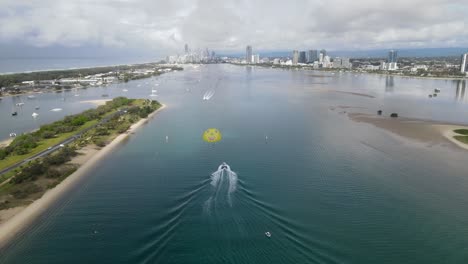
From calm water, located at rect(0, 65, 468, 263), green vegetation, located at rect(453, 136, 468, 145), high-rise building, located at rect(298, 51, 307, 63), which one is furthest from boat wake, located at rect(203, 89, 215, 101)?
high-rise building, located at rect(298, 51, 307, 63)

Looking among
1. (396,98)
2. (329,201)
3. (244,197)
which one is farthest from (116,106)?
(396,98)

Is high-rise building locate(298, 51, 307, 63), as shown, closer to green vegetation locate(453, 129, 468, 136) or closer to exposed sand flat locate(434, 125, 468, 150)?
exposed sand flat locate(434, 125, 468, 150)

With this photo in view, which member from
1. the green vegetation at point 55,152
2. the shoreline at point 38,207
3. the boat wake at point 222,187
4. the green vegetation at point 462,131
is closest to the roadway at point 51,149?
the green vegetation at point 55,152

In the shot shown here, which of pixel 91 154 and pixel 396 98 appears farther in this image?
pixel 396 98

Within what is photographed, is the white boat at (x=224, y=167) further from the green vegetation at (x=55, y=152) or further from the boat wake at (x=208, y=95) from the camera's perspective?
the boat wake at (x=208, y=95)

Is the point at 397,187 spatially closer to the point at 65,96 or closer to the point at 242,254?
the point at 242,254

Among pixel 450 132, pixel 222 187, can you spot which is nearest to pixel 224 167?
pixel 222 187
